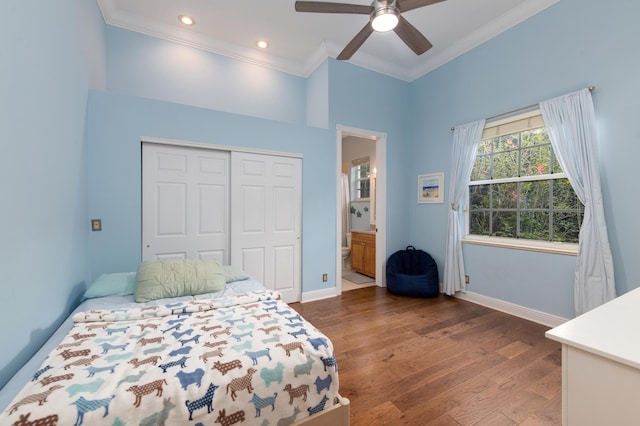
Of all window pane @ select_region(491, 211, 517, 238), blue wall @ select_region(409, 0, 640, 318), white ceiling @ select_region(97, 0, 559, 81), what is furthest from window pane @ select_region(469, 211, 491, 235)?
white ceiling @ select_region(97, 0, 559, 81)

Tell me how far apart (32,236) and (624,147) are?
14.7 feet

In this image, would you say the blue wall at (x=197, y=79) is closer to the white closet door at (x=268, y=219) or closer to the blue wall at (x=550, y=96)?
the white closet door at (x=268, y=219)

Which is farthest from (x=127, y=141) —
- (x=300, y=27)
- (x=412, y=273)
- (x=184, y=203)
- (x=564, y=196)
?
(x=564, y=196)

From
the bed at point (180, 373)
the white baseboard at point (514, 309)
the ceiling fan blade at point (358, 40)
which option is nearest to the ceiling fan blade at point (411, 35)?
the ceiling fan blade at point (358, 40)

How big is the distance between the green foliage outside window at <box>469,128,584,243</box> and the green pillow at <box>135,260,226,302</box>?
343 cm

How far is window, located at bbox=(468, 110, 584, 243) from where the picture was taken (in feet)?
9.10

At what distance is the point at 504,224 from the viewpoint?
3.29 m

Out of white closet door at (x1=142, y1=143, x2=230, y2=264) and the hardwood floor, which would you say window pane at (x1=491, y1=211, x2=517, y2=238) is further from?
white closet door at (x1=142, y1=143, x2=230, y2=264)

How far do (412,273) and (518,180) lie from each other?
1.91m

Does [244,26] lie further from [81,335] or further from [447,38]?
[81,335]

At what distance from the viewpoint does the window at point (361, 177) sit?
225 inches

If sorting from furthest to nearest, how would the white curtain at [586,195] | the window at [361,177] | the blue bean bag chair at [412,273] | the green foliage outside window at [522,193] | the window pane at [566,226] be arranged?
1. the window at [361,177]
2. the blue bean bag chair at [412,273]
3. the green foliage outside window at [522,193]
4. the window pane at [566,226]
5. the white curtain at [586,195]

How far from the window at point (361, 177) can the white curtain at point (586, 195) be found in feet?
11.1

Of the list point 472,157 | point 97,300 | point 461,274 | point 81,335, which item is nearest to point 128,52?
point 97,300
